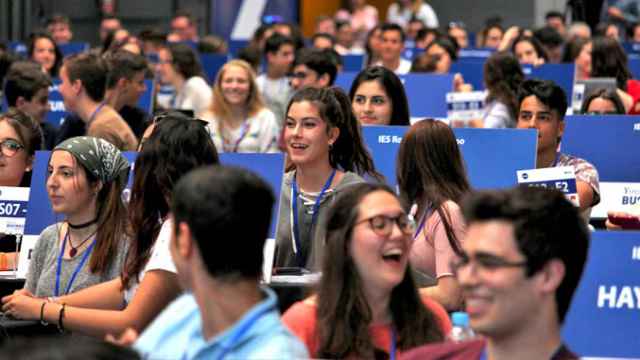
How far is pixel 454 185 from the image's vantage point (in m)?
6.22

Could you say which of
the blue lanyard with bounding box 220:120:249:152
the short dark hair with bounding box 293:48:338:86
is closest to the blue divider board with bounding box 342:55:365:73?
the short dark hair with bounding box 293:48:338:86

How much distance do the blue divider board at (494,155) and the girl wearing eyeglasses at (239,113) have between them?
3630 mm

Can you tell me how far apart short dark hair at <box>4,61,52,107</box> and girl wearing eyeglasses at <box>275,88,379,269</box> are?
328 cm

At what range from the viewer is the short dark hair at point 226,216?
150 inches

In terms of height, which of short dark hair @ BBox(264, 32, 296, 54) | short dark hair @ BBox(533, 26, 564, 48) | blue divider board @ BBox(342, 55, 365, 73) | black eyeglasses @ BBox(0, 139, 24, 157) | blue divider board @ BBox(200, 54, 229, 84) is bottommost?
black eyeglasses @ BBox(0, 139, 24, 157)

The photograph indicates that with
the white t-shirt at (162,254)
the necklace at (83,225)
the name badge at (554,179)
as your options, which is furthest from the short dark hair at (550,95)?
the white t-shirt at (162,254)

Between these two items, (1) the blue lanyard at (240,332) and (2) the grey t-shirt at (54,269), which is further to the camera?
(2) the grey t-shirt at (54,269)

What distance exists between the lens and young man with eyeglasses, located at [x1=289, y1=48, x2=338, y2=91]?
38.8 feet

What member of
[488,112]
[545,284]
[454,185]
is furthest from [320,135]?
[488,112]

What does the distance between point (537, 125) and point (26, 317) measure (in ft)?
12.3

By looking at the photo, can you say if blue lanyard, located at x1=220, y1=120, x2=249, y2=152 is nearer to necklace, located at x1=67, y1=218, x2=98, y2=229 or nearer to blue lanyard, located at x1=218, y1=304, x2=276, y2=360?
necklace, located at x1=67, y1=218, x2=98, y2=229

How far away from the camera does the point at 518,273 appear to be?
371 cm

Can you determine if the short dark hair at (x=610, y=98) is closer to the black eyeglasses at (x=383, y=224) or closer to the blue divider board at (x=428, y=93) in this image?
the blue divider board at (x=428, y=93)

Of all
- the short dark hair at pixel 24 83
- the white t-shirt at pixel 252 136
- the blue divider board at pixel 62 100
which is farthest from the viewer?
the blue divider board at pixel 62 100
